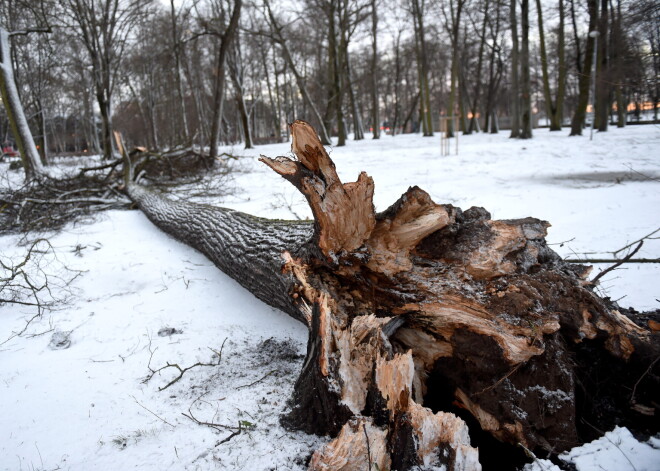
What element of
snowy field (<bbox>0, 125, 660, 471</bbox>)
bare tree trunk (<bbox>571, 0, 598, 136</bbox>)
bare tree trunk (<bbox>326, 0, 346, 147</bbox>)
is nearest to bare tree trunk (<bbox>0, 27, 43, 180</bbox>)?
snowy field (<bbox>0, 125, 660, 471</bbox>)

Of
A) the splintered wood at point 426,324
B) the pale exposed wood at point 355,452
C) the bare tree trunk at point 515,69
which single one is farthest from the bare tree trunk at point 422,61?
the pale exposed wood at point 355,452

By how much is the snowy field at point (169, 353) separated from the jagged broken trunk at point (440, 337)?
23 cm

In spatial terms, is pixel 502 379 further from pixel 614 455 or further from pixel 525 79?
pixel 525 79

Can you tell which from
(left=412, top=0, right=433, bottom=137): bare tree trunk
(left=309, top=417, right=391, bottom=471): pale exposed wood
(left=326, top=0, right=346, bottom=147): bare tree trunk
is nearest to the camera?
(left=309, top=417, right=391, bottom=471): pale exposed wood

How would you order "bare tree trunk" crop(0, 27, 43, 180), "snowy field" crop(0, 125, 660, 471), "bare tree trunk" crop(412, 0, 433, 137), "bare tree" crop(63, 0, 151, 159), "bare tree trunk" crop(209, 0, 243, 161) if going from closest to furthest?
"snowy field" crop(0, 125, 660, 471) < "bare tree trunk" crop(0, 27, 43, 180) < "bare tree trunk" crop(209, 0, 243, 161) < "bare tree" crop(63, 0, 151, 159) < "bare tree trunk" crop(412, 0, 433, 137)

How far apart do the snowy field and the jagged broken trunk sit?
0.77 feet

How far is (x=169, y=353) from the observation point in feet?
7.94

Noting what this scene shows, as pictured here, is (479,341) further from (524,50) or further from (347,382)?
(524,50)

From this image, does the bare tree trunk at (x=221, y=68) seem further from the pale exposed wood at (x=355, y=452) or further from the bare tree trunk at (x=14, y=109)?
the pale exposed wood at (x=355, y=452)

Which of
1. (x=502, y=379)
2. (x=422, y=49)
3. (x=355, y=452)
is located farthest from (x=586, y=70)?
(x=355, y=452)

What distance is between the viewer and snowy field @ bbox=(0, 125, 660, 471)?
1635mm

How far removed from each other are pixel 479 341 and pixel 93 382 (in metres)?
2.23

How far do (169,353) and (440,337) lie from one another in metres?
1.76

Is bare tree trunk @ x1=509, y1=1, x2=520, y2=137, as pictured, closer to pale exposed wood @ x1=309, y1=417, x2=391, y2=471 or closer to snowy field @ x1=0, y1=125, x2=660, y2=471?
snowy field @ x1=0, y1=125, x2=660, y2=471
